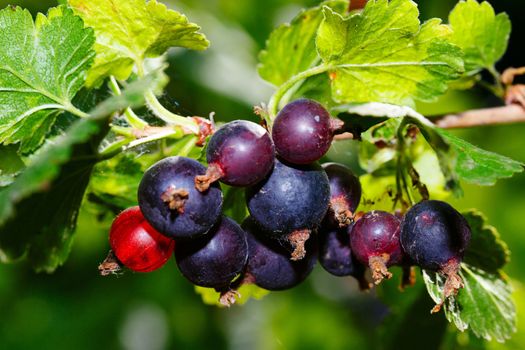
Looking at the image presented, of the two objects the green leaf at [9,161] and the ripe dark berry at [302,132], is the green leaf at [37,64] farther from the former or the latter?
the ripe dark berry at [302,132]

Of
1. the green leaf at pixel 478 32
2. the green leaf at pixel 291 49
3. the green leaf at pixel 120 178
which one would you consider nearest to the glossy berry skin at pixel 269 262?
the green leaf at pixel 120 178

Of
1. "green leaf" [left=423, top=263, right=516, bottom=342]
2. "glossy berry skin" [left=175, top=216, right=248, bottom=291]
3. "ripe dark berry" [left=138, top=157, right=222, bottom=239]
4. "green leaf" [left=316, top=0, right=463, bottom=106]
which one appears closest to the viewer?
"ripe dark berry" [left=138, top=157, right=222, bottom=239]

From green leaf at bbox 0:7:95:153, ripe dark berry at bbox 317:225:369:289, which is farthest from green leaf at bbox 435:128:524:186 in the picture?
green leaf at bbox 0:7:95:153

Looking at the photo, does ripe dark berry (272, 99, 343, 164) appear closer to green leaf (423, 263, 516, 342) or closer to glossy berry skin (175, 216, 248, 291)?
glossy berry skin (175, 216, 248, 291)

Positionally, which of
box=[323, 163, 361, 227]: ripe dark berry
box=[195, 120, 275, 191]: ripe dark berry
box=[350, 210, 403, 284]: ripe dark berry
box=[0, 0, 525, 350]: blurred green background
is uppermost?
box=[195, 120, 275, 191]: ripe dark berry

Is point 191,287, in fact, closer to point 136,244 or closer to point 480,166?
point 136,244

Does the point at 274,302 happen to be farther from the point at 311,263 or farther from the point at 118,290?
the point at 311,263
